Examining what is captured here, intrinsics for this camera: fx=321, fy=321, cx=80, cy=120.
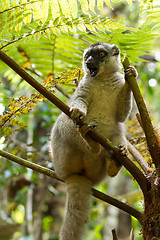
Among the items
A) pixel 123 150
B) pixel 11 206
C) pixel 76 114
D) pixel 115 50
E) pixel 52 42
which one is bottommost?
pixel 123 150

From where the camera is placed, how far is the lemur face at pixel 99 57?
3.90 m

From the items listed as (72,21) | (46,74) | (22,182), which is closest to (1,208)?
(22,182)

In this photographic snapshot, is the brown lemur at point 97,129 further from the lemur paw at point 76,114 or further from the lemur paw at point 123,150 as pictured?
the lemur paw at point 76,114

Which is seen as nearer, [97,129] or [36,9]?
[36,9]

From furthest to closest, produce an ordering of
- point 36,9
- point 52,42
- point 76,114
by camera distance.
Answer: point 52,42 → point 76,114 → point 36,9

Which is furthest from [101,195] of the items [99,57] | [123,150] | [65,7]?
[65,7]

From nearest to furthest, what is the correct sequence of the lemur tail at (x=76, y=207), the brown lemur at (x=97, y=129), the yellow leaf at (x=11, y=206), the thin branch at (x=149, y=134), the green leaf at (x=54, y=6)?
1. the thin branch at (x=149, y=134)
2. the green leaf at (x=54, y=6)
3. the lemur tail at (x=76, y=207)
4. the brown lemur at (x=97, y=129)
5. the yellow leaf at (x=11, y=206)

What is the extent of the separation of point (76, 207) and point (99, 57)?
1843 millimetres

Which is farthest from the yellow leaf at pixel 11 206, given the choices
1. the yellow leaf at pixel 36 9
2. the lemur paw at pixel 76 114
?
the yellow leaf at pixel 36 9

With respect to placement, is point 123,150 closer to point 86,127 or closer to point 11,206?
point 86,127

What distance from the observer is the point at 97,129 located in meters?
3.79

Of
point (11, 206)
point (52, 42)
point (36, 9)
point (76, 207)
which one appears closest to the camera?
point (36, 9)

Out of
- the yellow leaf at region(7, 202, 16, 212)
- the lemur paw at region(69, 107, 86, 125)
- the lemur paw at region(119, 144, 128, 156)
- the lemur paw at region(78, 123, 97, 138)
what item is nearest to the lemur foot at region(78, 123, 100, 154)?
the lemur paw at region(78, 123, 97, 138)

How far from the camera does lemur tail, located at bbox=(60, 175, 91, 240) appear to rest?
343cm
